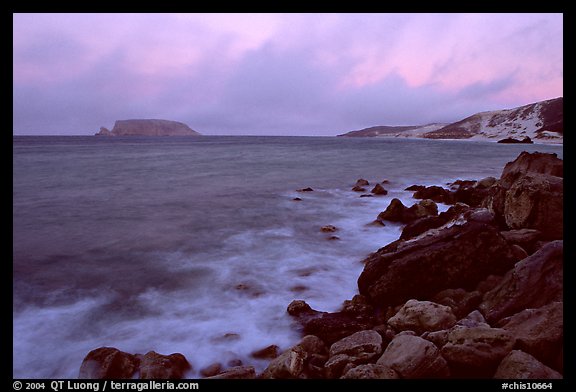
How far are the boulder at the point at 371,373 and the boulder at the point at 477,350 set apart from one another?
748 millimetres

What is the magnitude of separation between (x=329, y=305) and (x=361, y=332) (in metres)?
1.75

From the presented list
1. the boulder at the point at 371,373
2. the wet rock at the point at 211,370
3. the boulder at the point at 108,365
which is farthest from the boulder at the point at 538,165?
the boulder at the point at 108,365

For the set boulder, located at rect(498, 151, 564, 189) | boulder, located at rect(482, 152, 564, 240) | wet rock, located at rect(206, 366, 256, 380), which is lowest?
wet rock, located at rect(206, 366, 256, 380)

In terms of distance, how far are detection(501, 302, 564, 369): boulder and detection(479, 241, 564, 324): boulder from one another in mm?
565

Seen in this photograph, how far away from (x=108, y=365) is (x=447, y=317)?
495 centimetres

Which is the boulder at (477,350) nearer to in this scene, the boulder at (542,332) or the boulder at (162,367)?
the boulder at (542,332)

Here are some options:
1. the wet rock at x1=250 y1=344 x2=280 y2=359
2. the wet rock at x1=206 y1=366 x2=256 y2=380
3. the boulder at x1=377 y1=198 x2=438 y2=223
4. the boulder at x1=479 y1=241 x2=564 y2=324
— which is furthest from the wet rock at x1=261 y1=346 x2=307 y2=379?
the boulder at x1=377 y1=198 x2=438 y2=223

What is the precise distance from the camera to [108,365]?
4730mm

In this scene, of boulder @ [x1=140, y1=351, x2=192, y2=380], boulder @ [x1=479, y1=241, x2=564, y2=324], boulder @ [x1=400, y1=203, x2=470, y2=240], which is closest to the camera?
boulder @ [x1=140, y1=351, x2=192, y2=380]

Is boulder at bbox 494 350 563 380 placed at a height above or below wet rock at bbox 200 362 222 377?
above

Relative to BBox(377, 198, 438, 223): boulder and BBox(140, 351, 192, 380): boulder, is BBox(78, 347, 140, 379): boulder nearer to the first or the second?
BBox(140, 351, 192, 380): boulder

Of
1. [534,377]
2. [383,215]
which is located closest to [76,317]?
[534,377]

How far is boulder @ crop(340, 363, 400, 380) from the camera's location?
3736mm

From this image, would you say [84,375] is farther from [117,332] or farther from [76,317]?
[76,317]
